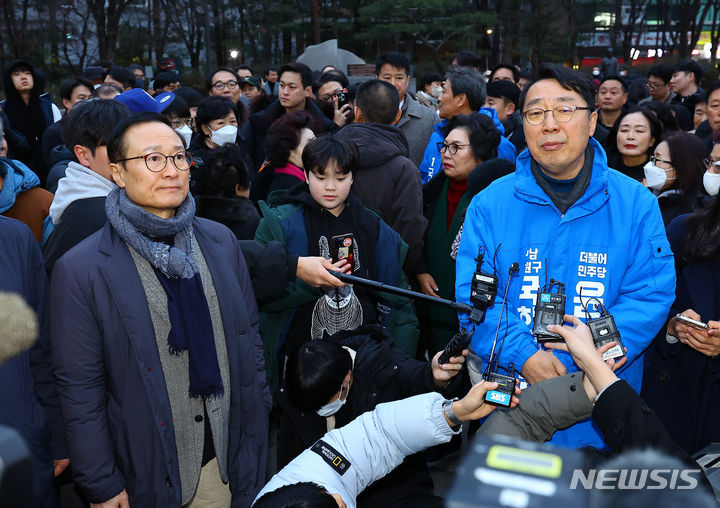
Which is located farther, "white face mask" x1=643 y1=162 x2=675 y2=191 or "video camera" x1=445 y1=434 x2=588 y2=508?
"white face mask" x1=643 y1=162 x2=675 y2=191

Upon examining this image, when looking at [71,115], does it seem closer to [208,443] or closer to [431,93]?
[208,443]

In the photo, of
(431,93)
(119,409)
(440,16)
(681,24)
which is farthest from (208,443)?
(681,24)

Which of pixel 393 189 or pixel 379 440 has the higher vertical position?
pixel 393 189

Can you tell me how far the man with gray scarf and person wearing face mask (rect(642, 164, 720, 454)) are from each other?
1.78 m

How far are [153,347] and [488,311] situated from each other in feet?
4.01

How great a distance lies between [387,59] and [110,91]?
8.96ft

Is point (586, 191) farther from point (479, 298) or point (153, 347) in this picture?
point (153, 347)

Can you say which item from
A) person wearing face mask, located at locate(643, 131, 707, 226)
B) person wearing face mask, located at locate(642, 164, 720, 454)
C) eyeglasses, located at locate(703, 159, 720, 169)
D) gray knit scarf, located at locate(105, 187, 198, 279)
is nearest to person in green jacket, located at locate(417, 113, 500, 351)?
person wearing face mask, located at locate(643, 131, 707, 226)

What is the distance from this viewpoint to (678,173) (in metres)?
4.04

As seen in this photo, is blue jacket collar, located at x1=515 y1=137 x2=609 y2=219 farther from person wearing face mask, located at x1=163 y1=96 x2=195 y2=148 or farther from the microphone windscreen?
person wearing face mask, located at x1=163 y1=96 x2=195 y2=148

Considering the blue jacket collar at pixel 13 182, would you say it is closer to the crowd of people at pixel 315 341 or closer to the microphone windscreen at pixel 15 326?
the crowd of people at pixel 315 341

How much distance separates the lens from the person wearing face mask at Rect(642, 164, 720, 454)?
2.79m

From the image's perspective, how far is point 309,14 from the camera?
3322 centimetres

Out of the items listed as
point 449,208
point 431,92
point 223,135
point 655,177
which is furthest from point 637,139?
point 431,92
